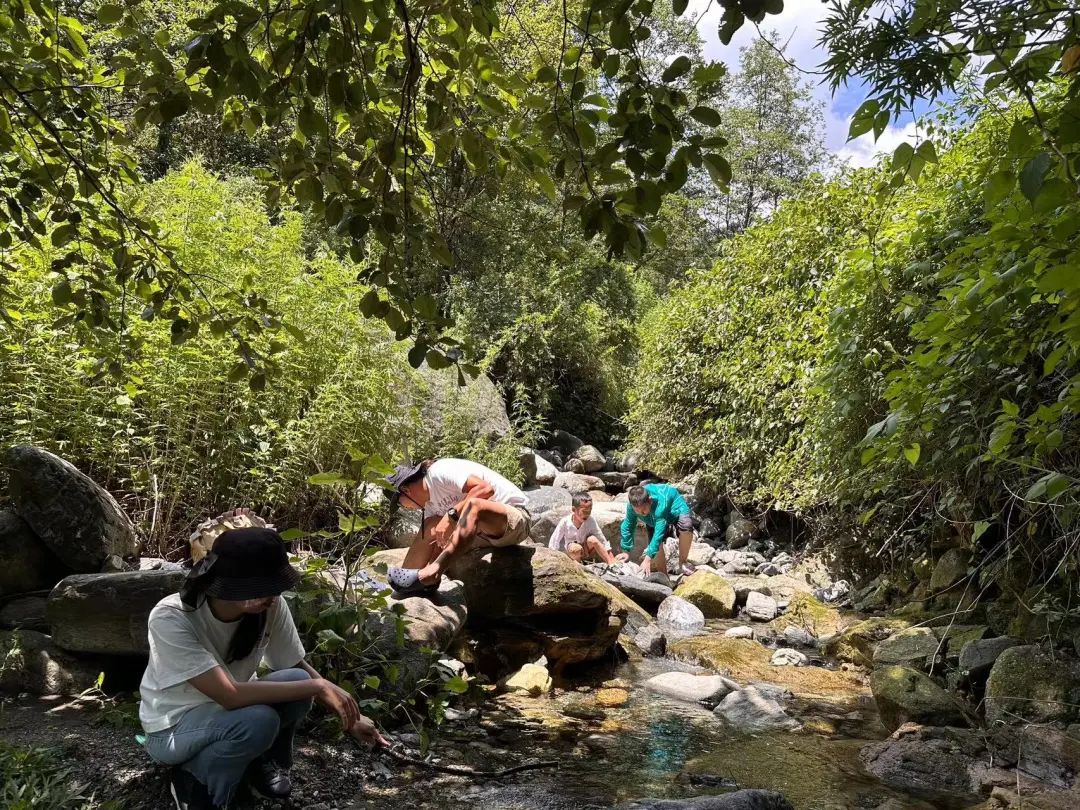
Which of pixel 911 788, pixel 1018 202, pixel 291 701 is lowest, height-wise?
pixel 911 788

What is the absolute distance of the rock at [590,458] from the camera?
52.9 ft

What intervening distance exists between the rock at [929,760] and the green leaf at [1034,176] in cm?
382

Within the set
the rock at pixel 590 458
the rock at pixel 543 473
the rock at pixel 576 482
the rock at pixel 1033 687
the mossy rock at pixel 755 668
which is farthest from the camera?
the rock at pixel 590 458

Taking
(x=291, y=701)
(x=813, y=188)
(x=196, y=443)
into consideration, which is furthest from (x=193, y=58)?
(x=813, y=188)

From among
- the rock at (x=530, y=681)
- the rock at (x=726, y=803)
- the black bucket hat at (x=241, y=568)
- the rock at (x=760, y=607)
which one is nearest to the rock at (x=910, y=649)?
the rock at (x=760, y=607)

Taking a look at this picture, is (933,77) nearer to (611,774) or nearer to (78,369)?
(611,774)

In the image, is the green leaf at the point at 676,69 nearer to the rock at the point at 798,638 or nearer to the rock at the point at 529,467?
the rock at the point at 798,638

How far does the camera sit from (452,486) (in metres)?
5.85

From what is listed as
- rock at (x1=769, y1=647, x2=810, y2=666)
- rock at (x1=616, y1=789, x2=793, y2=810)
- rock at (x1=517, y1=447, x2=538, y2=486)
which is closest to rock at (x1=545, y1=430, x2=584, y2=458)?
rock at (x1=517, y1=447, x2=538, y2=486)

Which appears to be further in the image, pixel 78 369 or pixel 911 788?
pixel 78 369

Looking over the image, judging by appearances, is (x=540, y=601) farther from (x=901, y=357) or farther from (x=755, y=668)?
(x=901, y=357)

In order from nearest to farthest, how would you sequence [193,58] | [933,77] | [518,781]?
[193,58]
[933,77]
[518,781]

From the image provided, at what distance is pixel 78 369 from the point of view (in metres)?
5.41

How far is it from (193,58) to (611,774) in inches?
152
